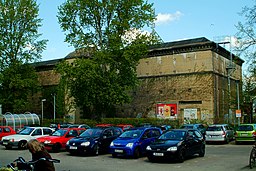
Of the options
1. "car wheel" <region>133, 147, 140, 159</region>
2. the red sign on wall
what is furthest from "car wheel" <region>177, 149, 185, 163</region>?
the red sign on wall

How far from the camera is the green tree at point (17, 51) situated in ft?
179

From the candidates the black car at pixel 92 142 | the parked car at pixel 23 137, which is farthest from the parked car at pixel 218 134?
the parked car at pixel 23 137

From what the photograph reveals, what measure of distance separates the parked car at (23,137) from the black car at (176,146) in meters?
10.4

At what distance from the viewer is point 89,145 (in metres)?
20.4

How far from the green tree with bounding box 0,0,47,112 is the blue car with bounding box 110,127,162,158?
3728 centimetres

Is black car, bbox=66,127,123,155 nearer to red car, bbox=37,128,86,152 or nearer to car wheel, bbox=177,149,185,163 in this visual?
red car, bbox=37,128,86,152

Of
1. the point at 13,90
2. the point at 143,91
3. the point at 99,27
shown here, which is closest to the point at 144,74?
the point at 143,91

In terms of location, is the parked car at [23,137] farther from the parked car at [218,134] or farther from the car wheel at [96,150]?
the parked car at [218,134]

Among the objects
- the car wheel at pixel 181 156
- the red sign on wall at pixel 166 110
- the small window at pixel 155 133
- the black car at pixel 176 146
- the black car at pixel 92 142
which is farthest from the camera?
the red sign on wall at pixel 166 110

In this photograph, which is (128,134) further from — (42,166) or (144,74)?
(144,74)

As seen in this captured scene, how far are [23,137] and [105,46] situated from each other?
23.6 meters

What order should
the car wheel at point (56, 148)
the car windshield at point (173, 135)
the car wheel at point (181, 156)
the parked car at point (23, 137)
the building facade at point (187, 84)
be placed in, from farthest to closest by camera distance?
the building facade at point (187, 84) → the parked car at point (23, 137) → the car wheel at point (56, 148) → the car windshield at point (173, 135) → the car wheel at point (181, 156)

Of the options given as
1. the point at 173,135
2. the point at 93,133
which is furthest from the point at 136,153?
the point at 93,133

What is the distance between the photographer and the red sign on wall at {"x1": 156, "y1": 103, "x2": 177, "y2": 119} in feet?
179
